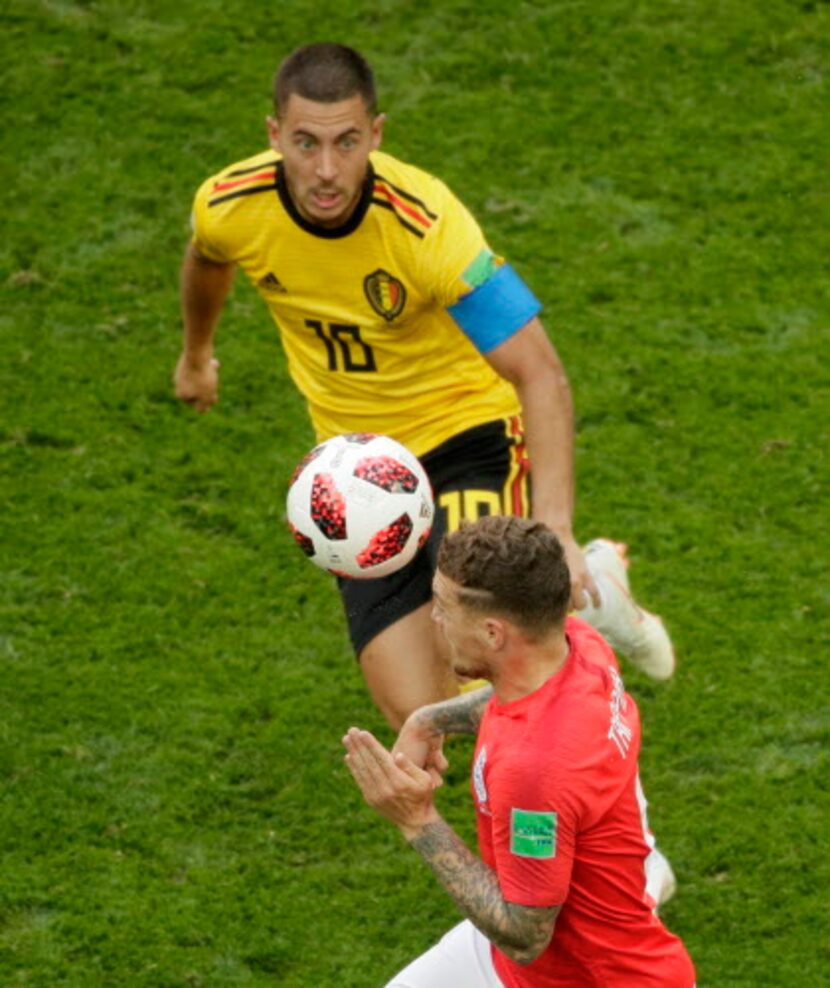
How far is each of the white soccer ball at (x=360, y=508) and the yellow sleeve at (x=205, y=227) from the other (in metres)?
1.14

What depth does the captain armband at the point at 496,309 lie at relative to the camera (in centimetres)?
712

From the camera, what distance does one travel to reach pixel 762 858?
7613mm

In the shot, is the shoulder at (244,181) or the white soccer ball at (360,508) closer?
the white soccer ball at (360,508)

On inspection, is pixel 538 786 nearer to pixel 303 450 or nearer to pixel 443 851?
pixel 443 851

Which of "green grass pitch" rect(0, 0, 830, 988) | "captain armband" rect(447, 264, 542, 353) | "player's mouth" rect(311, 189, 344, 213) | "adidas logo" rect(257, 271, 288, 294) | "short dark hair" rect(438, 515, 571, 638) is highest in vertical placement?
"short dark hair" rect(438, 515, 571, 638)

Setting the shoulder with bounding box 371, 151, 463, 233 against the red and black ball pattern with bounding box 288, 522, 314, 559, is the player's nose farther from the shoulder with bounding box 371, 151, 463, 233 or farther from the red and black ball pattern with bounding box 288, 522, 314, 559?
the red and black ball pattern with bounding box 288, 522, 314, 559

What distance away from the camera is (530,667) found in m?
5.14

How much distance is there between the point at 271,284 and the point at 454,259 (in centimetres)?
80

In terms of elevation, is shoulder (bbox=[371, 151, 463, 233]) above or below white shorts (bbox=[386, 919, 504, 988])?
above

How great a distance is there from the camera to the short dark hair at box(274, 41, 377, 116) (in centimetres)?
722

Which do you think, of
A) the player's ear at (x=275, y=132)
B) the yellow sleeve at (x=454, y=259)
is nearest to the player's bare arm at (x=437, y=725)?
the yellow sleeve at (x=454, y=259)

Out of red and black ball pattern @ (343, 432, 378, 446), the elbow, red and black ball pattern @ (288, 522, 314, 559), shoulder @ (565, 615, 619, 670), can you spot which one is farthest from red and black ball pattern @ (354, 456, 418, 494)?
the elbow

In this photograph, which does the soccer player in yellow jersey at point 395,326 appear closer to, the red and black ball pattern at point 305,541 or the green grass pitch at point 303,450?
the red and black ball pattern at point 305,541

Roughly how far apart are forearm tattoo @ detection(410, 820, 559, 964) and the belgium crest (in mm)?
2634
